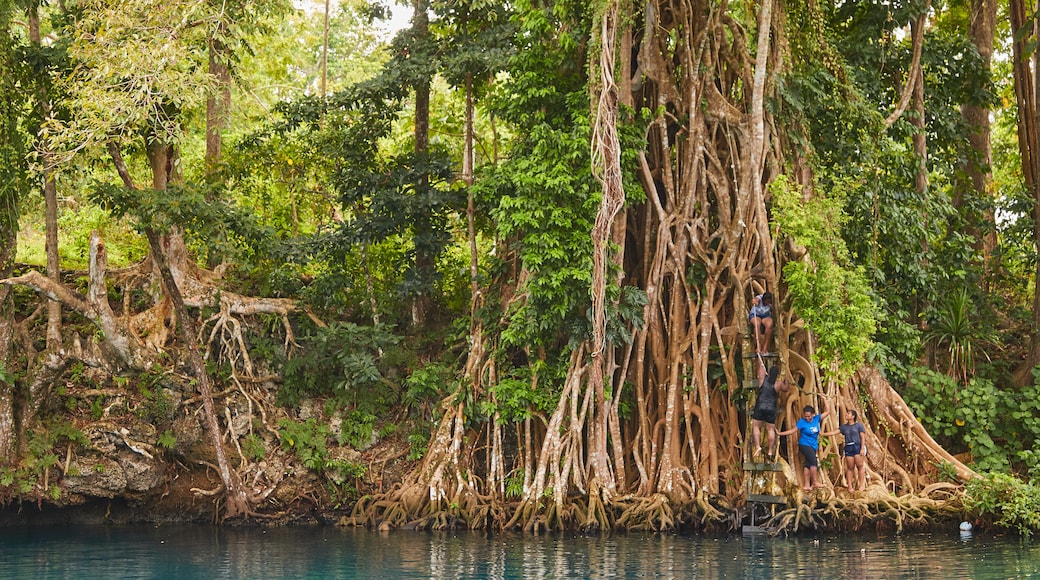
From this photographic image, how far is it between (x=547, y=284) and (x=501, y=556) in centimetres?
359

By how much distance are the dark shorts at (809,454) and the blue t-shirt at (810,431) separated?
51 mm

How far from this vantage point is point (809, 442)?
44.1 ft

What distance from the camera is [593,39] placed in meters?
13.5

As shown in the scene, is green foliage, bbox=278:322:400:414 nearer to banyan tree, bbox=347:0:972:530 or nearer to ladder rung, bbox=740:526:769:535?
banyan tree, bbox=347:0:972:530

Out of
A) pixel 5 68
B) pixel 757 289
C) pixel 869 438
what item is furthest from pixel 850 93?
pixel 5 68

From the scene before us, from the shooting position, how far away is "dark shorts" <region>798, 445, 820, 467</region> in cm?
1348

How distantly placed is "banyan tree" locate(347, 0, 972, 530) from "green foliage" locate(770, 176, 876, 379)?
3cm

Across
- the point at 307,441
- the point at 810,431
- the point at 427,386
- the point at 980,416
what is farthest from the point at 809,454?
the point at 307,441

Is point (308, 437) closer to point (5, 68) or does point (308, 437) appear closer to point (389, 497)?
Answer: point (389, 497)

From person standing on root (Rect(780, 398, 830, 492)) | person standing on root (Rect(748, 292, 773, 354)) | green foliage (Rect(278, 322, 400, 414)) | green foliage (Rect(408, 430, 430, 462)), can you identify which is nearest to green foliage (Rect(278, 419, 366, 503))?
green foliage (Rect(278, 322, 400, 414))

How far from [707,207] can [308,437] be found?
6.32 metres

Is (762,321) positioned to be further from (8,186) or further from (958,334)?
(8,186)

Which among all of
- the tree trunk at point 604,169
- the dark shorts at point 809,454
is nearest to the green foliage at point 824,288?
the dark shorts at point 809,454

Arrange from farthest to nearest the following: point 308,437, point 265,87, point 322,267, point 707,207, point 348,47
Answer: point 348,47
point 265,87
point 322,267
point 308,437
point 707,207
